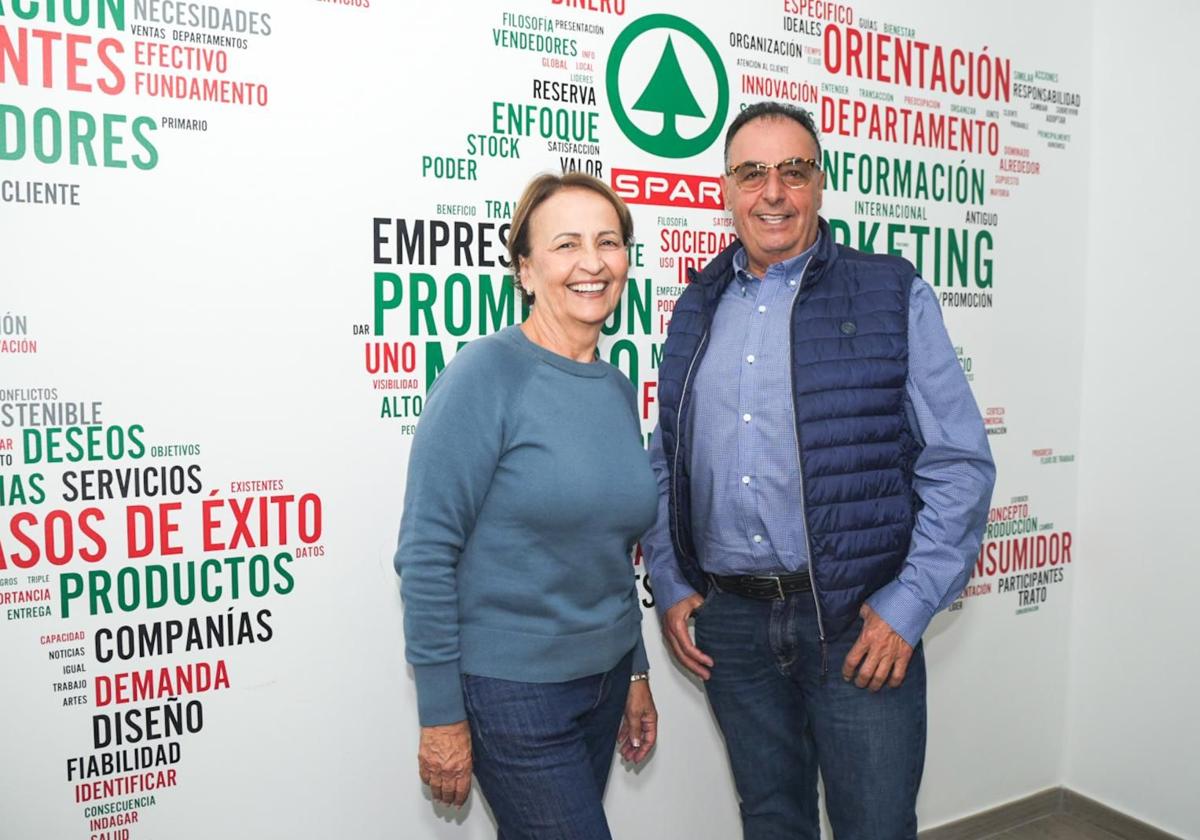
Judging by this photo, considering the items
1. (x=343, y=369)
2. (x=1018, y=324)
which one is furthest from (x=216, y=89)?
(x=1018, y=324)

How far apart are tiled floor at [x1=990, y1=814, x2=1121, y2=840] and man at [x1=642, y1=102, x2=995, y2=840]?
129cm

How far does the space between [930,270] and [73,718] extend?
2312 millimetres

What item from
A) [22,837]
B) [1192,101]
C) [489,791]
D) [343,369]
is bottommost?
[22,837]

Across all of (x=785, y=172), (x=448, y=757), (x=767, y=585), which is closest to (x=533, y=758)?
(x=448, y=757)

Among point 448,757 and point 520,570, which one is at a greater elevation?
point 520,570

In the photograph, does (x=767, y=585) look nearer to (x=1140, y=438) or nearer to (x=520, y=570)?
(x=520, y=570)

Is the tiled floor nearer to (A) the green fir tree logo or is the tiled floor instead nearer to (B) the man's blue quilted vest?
(B) the man's blue quilted vest

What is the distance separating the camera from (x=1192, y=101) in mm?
2609

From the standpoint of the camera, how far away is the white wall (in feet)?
8.68

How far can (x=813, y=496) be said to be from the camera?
1.69 meters

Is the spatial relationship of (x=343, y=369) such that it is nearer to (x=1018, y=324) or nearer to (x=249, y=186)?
(x=249, y=186)

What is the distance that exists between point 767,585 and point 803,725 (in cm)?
33

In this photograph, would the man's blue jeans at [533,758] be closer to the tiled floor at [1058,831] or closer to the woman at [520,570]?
the woman at [520,570]

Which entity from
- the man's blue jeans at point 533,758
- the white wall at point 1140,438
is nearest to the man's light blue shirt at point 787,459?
the man's blue jeans at point 533,758
